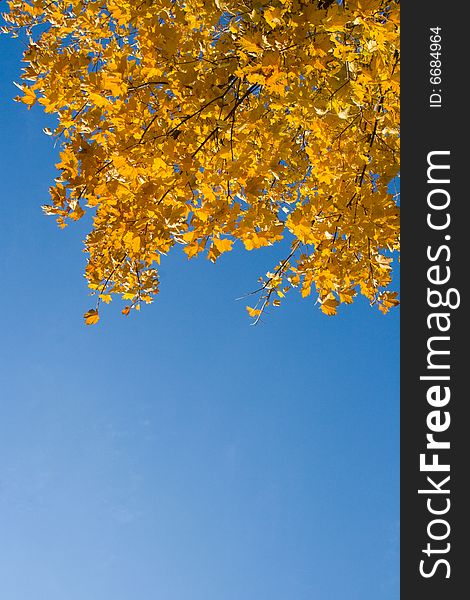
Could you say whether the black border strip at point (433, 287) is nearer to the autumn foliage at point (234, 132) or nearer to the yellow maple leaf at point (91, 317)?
the autumn foliage at point (234, 132)

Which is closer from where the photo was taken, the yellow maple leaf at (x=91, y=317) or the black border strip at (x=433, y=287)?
the black border strip at (x=433, y=287)

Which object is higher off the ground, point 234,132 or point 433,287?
point 234,132

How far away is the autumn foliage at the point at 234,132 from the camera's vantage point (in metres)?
2.92

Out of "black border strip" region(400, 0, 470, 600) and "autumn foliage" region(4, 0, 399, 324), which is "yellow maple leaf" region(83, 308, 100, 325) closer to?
"autumn foliage" region(4, 0, 399, 324)

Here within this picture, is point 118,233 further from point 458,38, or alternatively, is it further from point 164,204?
point 458,38

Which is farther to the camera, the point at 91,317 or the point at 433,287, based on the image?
the point at 91,317

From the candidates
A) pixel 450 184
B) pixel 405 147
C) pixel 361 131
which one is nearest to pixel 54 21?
pixel 361 131

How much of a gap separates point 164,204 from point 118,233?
408 mm

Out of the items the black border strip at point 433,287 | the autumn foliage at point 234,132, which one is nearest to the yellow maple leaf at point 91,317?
the autumn foliage at point 234,132

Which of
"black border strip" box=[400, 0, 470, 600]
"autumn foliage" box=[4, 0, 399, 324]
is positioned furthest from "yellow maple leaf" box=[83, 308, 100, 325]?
"black border strip" box=[400, 0, 470, 600]

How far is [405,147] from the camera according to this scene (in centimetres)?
303

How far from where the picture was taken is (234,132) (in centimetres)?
340

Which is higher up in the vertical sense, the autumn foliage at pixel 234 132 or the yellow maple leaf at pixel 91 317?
the autumn foliage at pixel 234 132

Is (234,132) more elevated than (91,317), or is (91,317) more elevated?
(234,132)
